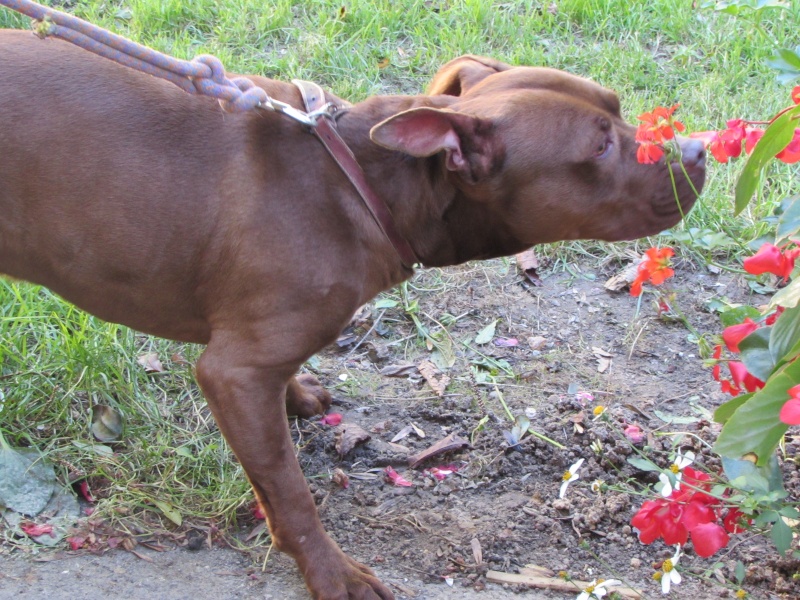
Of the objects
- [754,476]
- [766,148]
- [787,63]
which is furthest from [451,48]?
[754,476]

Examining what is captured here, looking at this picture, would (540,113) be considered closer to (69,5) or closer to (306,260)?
(306,260)

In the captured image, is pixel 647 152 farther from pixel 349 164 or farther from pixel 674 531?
pixel 674 531

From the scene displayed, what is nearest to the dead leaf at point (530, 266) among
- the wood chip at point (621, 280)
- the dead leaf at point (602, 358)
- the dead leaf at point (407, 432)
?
the wood chip at point (621, 280)

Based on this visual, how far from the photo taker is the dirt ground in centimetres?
292

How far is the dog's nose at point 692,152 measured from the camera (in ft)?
9.75


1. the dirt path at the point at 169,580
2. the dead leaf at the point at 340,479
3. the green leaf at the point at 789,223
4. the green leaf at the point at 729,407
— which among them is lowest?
the dirt path at the point at 169,580

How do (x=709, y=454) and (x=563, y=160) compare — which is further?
(x=709, y=454)

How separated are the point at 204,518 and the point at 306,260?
1047mm

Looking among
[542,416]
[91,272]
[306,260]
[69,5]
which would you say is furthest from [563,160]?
[69,5]

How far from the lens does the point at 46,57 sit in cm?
277

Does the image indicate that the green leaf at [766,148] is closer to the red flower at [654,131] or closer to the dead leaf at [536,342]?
the red flower at [654,131]

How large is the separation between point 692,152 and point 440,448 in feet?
4.55

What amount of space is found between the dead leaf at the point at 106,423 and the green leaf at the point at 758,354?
2280 millimetres

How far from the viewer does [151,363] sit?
12.3 feet
